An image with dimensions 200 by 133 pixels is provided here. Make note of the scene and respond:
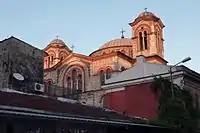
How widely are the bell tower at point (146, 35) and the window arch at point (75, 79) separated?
808 centimetres

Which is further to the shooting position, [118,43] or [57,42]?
[57,42]

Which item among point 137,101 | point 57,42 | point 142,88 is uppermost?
point 57,42

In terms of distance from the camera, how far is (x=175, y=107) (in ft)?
91.4

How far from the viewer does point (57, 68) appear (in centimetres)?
5400

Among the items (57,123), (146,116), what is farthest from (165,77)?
(57,123)

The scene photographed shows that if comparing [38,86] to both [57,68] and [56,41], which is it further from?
[56,41]

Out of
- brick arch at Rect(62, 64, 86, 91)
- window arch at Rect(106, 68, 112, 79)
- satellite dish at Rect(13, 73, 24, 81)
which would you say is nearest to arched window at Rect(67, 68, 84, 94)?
brick arch at Rect(62, 64, 86, 91)

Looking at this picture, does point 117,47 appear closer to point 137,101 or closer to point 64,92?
point 64,92

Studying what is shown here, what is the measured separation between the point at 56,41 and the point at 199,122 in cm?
3646

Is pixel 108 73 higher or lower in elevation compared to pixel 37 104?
higher

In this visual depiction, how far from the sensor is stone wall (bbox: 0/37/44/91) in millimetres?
30547

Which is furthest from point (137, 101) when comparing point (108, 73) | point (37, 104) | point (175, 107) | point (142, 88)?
point (108, 73)

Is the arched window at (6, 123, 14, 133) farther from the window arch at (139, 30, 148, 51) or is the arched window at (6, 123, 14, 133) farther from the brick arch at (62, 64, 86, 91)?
the window arch at (139, 30, 148, 51)

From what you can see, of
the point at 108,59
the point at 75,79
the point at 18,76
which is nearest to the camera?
the point at 18,76
